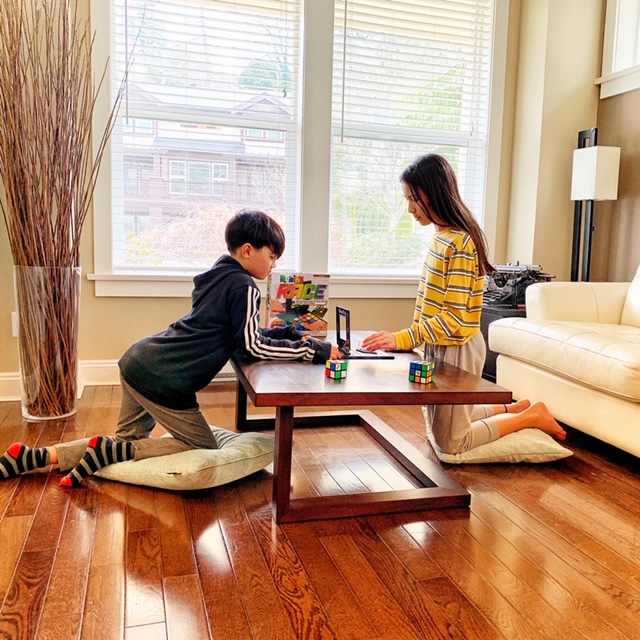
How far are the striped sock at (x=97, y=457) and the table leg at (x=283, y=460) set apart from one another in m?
0.61

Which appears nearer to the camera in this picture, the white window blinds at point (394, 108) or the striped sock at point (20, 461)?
the striped sock at point (20, 461)

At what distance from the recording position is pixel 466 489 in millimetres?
2066

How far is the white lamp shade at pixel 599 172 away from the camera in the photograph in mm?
3514

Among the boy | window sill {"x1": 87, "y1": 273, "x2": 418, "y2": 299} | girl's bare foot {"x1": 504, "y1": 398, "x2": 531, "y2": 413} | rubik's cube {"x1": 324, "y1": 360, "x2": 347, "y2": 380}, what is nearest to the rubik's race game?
the boy

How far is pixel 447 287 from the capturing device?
2.13 metres

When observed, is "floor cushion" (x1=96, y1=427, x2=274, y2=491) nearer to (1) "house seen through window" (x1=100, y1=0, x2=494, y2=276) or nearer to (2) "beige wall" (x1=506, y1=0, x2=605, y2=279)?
(1) "house seen through window" (x1=100, y1=0, x2=494, y2=276)

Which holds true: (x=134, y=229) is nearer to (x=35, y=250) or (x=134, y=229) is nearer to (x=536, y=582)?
(x=35, y=250)

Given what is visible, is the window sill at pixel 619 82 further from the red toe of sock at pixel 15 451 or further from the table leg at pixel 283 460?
the red toe of sock at pixel 15 451

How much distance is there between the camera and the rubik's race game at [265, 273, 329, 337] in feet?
8.05

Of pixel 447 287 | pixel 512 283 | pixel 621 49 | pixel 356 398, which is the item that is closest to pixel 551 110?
pixel 621 49

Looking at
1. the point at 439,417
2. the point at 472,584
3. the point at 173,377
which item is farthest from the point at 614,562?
the point at 173,377

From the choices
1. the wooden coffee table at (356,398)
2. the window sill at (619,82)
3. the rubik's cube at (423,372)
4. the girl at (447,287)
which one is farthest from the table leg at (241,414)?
the window sill at (619,82)

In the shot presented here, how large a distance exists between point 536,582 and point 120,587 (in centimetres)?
100

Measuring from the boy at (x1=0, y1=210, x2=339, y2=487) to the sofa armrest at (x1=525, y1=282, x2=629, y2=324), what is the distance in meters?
1.40
